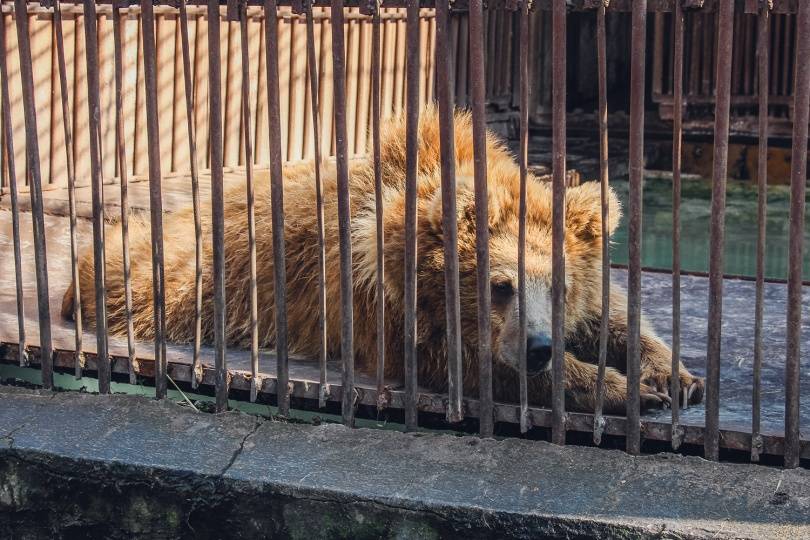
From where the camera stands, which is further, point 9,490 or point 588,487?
point 9,490

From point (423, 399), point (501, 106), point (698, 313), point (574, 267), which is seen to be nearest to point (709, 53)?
point (501, 106)

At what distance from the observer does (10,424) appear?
4.01 m

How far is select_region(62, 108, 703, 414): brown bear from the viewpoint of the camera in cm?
418

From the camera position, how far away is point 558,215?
3594 mm

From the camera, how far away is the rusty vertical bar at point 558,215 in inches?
136

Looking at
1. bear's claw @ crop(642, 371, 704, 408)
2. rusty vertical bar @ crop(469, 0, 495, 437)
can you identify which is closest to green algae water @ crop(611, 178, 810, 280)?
bear's claw @ crop(642, 371, 704, 408)

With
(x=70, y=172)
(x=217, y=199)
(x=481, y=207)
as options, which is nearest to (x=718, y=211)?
(x=481, y=207)

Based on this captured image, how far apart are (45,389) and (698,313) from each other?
2.79 meters

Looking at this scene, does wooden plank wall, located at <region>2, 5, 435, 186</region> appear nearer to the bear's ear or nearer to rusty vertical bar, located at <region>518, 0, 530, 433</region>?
the bear's ear

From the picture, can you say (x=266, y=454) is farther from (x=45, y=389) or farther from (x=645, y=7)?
(x=645, y=7)

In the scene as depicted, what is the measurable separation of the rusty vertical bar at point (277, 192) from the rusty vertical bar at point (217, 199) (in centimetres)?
17

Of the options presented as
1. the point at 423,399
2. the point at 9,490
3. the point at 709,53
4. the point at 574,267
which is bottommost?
the point at 9,490

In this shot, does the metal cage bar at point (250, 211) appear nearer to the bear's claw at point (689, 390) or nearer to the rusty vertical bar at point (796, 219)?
the bear's claw at point (689, 390)

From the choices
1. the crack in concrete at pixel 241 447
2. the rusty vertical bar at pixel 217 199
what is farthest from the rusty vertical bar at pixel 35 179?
the crack in concrete at pixel 241 447
